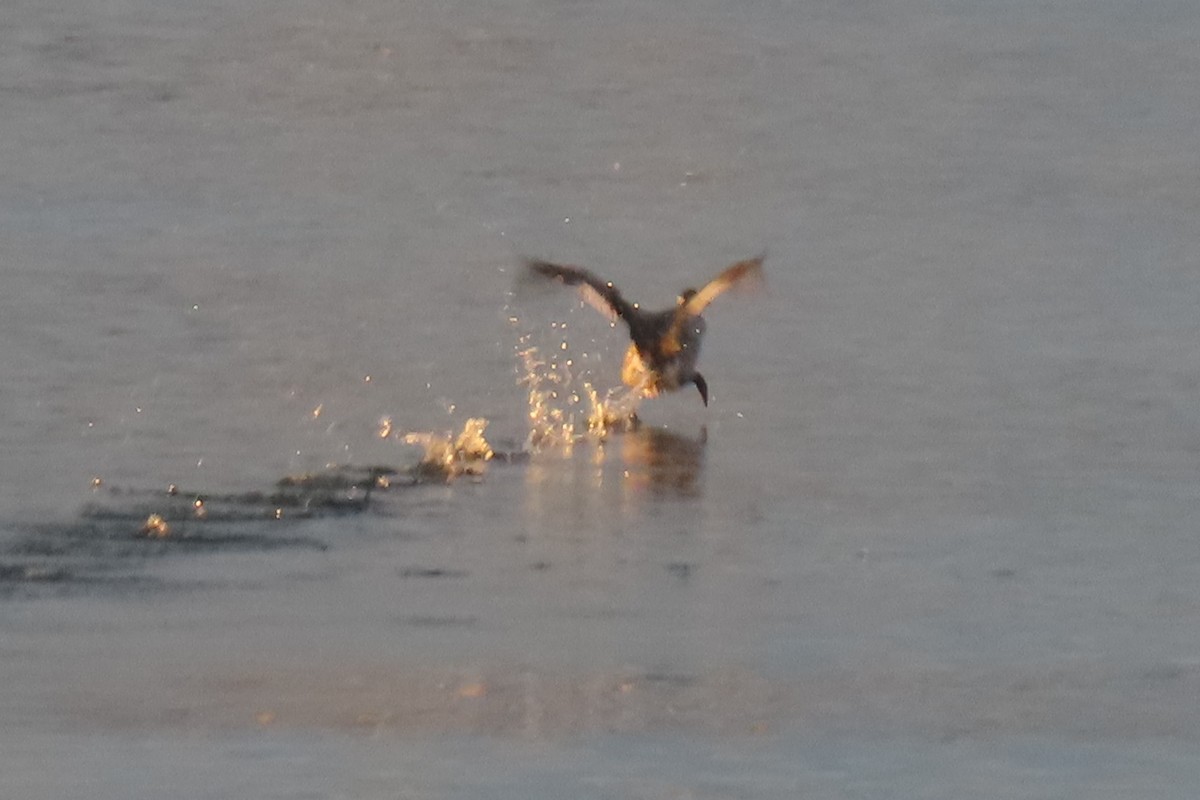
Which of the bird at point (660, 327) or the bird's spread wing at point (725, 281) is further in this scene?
the bird's spread wing at point (725, 281)

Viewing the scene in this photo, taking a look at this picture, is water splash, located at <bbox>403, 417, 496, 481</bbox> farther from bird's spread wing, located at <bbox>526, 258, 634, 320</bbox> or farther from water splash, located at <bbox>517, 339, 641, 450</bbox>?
bird's spread wing, located at <bbox>526, 258, 634, 320</bbox>

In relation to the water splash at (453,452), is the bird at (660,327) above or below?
above

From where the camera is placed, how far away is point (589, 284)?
12.7 m

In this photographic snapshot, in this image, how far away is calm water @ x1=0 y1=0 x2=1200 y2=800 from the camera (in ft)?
23.4

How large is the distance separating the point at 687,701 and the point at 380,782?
1.06 meters

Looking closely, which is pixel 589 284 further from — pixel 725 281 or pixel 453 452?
pixel 453 452

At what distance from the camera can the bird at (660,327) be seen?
475 inches

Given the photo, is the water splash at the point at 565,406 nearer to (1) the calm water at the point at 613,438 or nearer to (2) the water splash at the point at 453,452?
(1) the calm water at the point at 613,438

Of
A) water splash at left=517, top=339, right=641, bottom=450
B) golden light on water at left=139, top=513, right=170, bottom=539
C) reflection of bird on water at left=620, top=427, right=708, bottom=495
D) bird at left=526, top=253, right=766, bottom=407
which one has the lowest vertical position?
golden light on water at left=139, top=513, right=170, bottom=539

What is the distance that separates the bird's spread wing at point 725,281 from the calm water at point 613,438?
1.10ft

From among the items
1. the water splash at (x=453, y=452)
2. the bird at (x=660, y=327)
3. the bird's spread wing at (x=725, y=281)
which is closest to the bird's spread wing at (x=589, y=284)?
the bird at (x=660, y=327)

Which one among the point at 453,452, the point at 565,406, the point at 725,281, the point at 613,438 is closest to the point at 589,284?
the point at 725,281

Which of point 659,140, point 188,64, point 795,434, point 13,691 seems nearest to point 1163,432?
point 795,434

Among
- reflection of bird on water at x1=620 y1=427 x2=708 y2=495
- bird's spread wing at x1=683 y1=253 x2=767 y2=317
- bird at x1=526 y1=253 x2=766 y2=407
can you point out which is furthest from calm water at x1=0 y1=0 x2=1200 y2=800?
bird's spread wing at x1=683 y1=253 x2=767 y2=317
